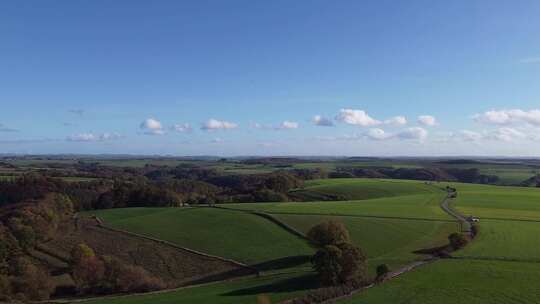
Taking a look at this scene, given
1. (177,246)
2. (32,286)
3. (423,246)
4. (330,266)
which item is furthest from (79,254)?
(423,246)

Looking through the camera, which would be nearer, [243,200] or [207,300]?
[207,300]

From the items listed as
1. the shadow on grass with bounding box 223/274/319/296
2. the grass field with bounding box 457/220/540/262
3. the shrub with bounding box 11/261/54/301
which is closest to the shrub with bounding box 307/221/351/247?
the shadow on grass with bounding box 223/274/319/296

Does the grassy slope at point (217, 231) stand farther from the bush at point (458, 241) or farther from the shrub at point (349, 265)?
the bush at point (458, 241)

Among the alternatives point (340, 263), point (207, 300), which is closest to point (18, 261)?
point (207, 300)

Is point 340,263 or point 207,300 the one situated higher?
point 340,263

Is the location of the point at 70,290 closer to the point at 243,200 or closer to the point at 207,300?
the point at 207,300
